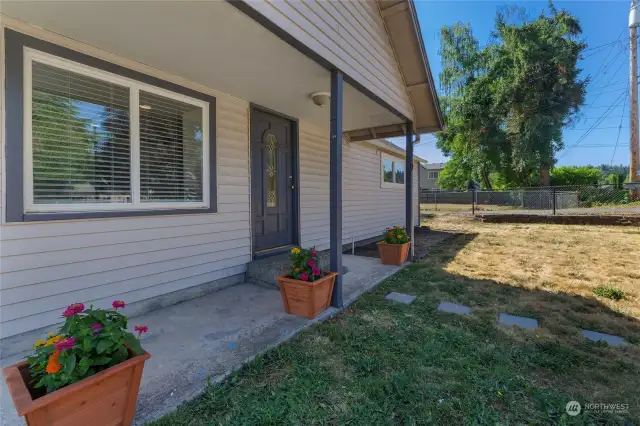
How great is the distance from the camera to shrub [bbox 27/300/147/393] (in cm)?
127

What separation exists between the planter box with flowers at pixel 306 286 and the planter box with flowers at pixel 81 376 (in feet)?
4.97

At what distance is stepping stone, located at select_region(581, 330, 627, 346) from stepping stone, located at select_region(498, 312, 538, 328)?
1.17 ft

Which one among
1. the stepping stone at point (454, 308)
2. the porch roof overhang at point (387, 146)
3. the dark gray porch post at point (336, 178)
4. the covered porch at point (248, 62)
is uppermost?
the porch roof overhang at point (387, 146)

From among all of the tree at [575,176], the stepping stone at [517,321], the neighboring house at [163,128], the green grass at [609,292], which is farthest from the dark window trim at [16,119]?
the tree at [575,176]

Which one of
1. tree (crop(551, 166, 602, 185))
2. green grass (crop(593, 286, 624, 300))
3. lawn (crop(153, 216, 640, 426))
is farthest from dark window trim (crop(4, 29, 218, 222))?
tree (crop(551, 166, 602, 185))

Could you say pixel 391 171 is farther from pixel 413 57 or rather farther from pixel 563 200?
pixel 563 200

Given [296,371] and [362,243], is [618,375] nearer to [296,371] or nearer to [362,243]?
[296,371]

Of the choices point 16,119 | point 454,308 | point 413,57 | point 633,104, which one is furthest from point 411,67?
point 633,104

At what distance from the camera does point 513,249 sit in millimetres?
6312

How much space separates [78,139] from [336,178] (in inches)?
89.8

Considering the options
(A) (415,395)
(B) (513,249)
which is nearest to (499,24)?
(B) (513,249)

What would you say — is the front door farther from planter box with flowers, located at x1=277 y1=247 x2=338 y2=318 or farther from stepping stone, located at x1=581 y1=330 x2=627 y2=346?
stepping stone, located at x1=581 y1=330 x2=627 y2=346

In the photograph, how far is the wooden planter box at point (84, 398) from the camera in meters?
1.19

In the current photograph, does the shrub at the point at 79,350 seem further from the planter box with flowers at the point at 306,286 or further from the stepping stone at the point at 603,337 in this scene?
the stepping stone at the point at 603,337
